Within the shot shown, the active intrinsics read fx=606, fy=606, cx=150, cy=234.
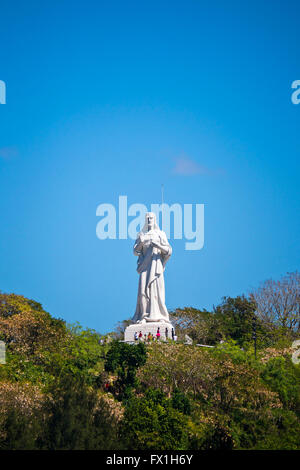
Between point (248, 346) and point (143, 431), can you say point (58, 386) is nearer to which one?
point (143, 431)

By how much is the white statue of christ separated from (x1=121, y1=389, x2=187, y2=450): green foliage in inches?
423

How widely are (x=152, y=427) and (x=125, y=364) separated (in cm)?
509

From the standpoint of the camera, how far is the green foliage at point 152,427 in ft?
59.4

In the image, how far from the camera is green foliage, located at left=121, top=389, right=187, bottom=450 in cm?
1811

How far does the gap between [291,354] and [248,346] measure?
481cm

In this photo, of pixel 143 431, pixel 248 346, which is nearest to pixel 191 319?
pixel 248 346

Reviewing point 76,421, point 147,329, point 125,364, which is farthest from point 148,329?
point 76,421

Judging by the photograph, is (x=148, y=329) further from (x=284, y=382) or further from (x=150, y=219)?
(x=284, y=382)

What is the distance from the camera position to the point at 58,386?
18.6 meters

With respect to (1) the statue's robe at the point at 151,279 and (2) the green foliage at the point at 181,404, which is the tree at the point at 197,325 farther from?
(2) the green foliage at the point at 181,404

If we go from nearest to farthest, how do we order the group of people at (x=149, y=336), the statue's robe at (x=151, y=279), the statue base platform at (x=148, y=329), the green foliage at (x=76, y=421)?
the green foliage at (x=76, y=421)
the group of people at (x=149, y=336)
the statue base platform at (x=148, y=329)
the statue's robe at (x=151, y=279)

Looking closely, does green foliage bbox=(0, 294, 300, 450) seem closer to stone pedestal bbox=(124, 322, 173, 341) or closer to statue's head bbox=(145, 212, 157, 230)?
stone pedestal bbox=(124, 322, 173, 341)

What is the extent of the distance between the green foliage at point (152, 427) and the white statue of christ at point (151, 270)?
35.2ft

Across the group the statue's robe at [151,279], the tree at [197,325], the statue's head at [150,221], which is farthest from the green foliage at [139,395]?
the tree at [197,325]
